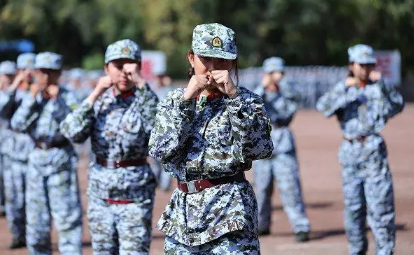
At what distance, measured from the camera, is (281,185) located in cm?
1304

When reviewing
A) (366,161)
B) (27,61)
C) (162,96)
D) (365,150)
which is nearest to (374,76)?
(365,150)

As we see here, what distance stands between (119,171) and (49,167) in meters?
1.60

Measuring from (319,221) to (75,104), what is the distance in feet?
18.1

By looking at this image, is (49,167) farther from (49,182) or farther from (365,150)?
(365,150)

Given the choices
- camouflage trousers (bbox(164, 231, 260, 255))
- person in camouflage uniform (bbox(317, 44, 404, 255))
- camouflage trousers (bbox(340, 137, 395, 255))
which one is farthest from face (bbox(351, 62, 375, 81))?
camouflage trousers (bbox(164, 231, 260, 255))

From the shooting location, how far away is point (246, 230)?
5.96m

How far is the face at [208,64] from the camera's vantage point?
5.89 m

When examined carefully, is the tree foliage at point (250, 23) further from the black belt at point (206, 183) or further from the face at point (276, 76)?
the black belt at point (206, 183)

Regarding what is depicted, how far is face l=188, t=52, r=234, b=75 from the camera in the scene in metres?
5.89

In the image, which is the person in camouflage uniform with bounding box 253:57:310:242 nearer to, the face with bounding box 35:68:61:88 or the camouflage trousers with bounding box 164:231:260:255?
the face with bounding box 35:68:61:88

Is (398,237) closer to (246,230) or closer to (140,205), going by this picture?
(140,205)

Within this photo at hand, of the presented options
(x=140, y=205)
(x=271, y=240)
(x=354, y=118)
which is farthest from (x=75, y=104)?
(x=271, y=240)

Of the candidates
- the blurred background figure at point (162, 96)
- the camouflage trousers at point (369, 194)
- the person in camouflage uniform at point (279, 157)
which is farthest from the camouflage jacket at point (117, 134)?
the blurred background figure at point (162, 96)

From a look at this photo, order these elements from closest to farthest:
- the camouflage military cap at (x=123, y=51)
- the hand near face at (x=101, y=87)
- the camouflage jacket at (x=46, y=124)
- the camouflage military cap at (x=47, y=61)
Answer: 1. the hand near face at (x=101, y=87)
2. the camouflage military cap at (x=123, y=51)
3. the camouflage military cap at (x=47, y=61)
4. the camouflage jacket at (x=46, y=124)
